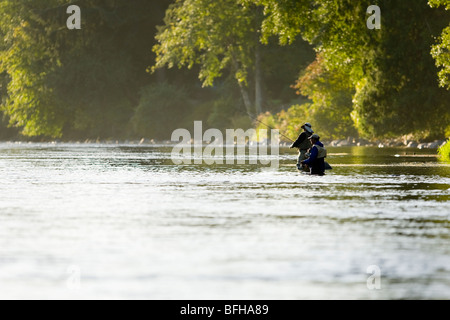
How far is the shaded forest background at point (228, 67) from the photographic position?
4159 cm

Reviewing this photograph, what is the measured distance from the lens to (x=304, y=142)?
2639cm

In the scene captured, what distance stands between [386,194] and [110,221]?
621cm

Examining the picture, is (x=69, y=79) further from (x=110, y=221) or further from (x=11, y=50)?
(x=110, y=221)

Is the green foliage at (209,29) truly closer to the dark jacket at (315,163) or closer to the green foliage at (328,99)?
the green foliage at (328,99)

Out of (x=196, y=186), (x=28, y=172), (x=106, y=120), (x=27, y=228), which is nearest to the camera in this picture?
(x=27, y=228)

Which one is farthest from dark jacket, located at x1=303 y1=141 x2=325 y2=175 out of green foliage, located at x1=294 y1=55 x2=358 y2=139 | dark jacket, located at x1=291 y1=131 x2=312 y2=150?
green foliage, located at x1=294 y1=55 x2=358 y2=139

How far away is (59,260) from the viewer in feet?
32.4

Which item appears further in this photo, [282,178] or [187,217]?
[282,178]

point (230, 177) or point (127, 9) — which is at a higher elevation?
point (127, 9)

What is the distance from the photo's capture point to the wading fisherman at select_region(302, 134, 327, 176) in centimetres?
2392

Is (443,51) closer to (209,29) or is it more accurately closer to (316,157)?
(316,157)

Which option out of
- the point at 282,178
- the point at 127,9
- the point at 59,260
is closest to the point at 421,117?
the point at 282,178

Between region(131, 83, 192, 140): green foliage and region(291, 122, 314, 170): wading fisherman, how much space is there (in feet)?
165

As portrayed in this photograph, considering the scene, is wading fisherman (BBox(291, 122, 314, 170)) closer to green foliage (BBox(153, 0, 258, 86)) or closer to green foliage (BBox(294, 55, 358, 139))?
green foliage (BBox(294, 55, 358, 139))
